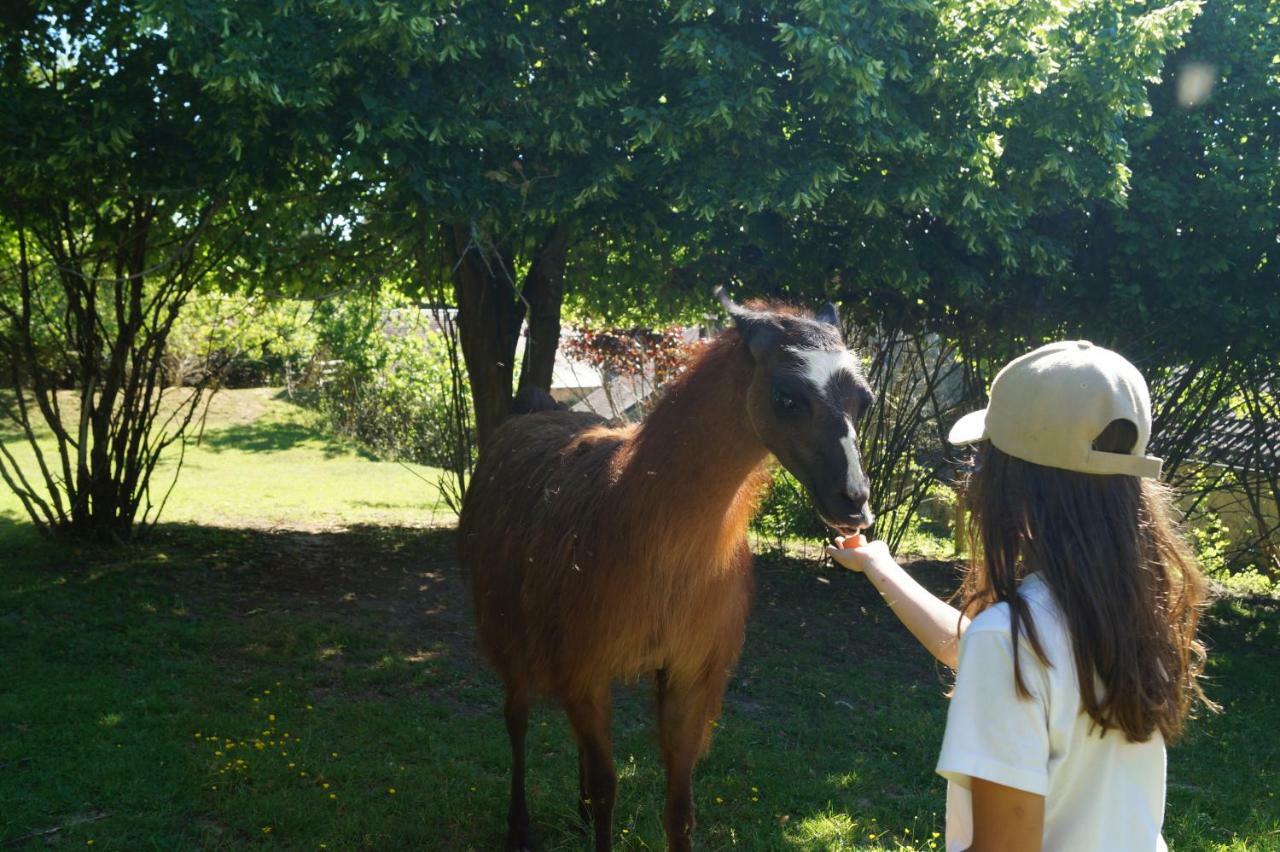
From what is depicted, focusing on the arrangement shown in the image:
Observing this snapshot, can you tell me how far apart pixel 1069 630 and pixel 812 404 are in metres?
1.60

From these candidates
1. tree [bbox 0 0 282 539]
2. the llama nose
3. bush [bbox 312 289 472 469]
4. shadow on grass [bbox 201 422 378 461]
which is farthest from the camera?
shadow on grass [bbox 201 422 378 461]

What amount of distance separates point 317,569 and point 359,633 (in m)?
2.20

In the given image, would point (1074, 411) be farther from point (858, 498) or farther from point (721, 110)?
point (721, 110)

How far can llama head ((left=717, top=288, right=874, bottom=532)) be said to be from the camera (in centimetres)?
313

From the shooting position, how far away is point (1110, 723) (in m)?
1.79

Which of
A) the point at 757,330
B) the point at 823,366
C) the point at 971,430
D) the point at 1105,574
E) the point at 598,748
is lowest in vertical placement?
the point at 598,748

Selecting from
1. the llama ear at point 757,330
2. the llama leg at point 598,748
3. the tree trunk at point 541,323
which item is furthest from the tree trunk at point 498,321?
the llama ear at point 757,330

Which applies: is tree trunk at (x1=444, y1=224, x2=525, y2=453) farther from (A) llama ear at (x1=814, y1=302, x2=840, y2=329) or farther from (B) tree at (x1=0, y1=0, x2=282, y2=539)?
(A) llama ear at (x1=814, y1=302, x2=840, y2=329)

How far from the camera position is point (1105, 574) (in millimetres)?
1828

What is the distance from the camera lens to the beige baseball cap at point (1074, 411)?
5.98ft

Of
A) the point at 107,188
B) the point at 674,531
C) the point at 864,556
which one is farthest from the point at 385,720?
the point at 107,188

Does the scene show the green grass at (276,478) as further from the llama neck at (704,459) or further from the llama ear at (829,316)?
the llama ear at (829,316)

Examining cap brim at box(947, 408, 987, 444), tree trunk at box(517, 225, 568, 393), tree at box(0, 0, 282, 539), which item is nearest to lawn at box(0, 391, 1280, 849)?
tree at box(0, 0, 282, 539)

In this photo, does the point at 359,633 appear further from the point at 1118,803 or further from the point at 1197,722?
the point at 1118,803
